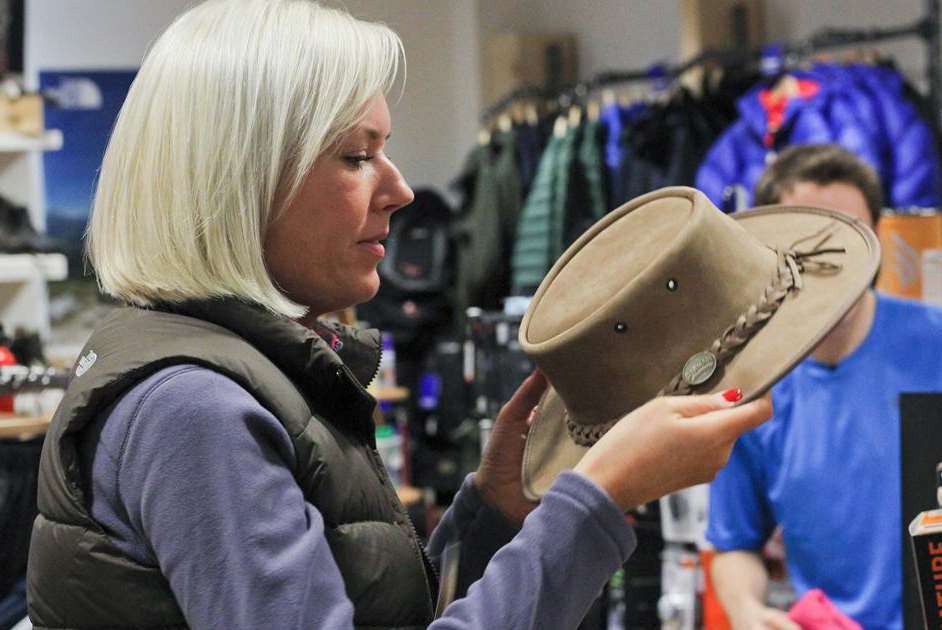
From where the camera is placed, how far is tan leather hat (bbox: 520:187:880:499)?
129cm

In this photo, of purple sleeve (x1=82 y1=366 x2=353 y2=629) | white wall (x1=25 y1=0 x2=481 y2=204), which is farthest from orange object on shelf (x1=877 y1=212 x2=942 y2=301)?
white wall (x1=25 y1=0 x2=481 y2=204)

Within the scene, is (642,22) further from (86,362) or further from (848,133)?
(86,362)

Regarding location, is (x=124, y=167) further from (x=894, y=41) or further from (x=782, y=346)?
(x=894, y=41)

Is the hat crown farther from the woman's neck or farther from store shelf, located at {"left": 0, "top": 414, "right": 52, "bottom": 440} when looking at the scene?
store shelf, located at {"left": 0, "top": 414, "right": 52, "bottom": 440}

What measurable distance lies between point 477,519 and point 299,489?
19.2 inches

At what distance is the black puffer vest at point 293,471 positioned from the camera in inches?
39.6

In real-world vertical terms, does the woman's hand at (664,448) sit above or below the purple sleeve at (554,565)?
above

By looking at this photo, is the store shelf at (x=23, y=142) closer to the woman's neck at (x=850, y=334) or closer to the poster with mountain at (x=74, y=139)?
the poster with mountain at (x=74, y=139)

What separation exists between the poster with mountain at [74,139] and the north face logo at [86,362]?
447cm

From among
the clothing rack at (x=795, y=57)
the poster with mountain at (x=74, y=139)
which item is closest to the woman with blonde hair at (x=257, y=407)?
the clothing rack at (x=795, y=57)

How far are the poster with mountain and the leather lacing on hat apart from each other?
172 inches

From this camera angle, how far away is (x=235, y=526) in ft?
3.15

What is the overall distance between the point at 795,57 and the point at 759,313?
368 cm

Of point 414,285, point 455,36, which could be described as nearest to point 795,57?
point 455,36
